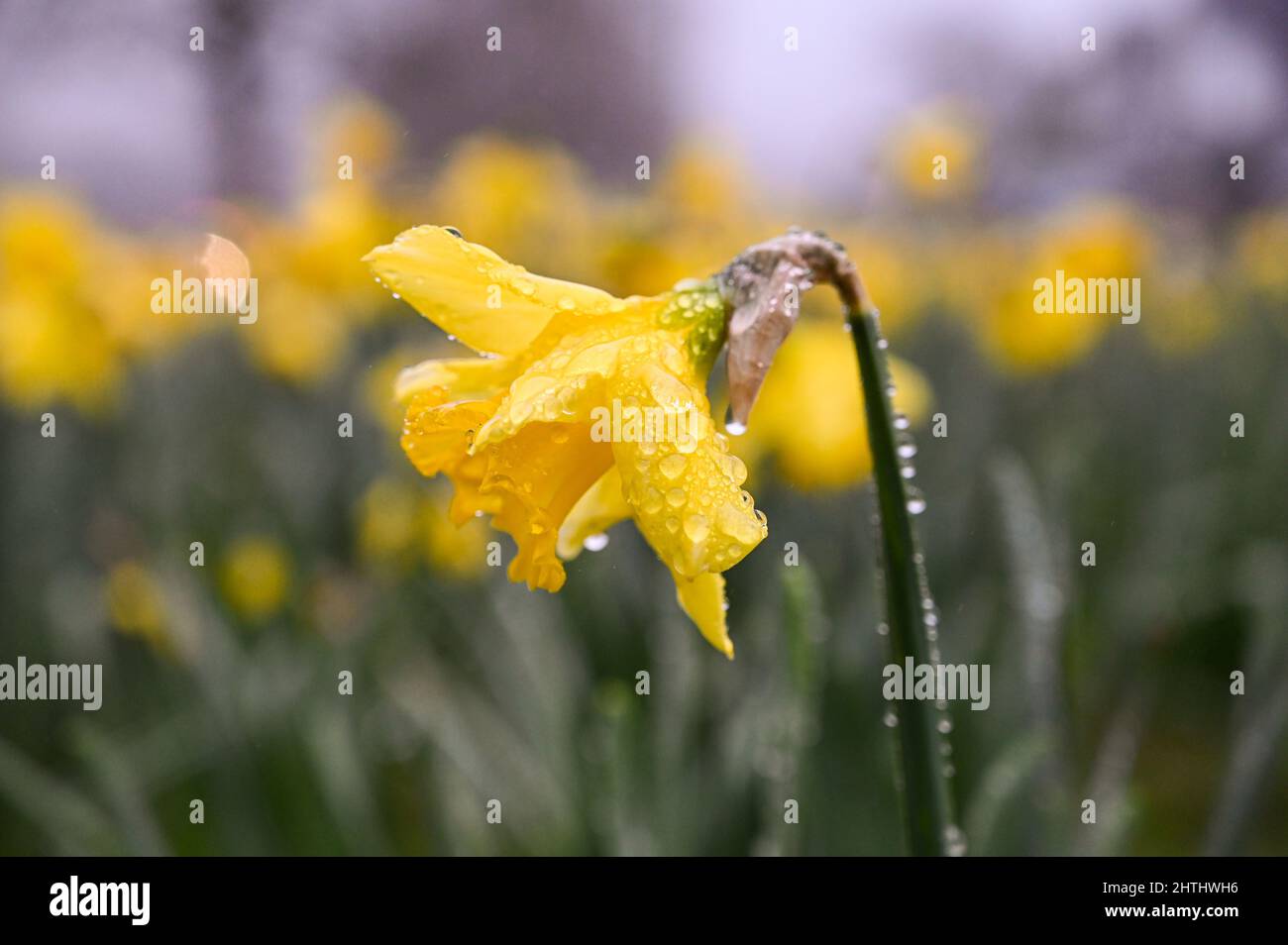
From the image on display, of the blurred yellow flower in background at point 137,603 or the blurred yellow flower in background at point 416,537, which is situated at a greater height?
the blurred yellow flower in background at point 416,537

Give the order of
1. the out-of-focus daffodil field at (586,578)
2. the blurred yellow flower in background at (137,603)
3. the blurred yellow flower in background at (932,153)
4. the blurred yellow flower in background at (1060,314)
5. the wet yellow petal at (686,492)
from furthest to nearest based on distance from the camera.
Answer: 1. the blurred yellow flower in background at (932,153)
2. the blurred yellow flower in background at (1060,314)
3. the blurred yellow flower in background at (137,603)
4. the out-of-focus daffodil field at (586,578)
5. the wet yellow petal at (686,492)

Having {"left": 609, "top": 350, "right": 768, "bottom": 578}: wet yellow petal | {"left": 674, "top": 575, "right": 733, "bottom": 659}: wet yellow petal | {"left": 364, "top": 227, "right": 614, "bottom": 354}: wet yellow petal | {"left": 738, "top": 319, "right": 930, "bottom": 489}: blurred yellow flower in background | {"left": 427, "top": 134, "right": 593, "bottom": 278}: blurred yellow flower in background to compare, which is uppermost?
{"left": 427, "top": 134, "right": 593, "bottom": 278}: blurred yellow flower in background

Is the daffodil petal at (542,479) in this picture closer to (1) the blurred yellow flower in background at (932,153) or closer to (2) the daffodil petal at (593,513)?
(2) the daffodil petal at (593,513)

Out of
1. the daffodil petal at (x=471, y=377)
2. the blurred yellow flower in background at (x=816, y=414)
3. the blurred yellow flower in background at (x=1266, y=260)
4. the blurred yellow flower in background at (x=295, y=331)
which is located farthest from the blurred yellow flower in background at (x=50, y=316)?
the blurred yellow flower in background at (x=1266, y=260)

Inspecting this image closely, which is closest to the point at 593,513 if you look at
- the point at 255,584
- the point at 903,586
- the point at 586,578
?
the point at 903,586

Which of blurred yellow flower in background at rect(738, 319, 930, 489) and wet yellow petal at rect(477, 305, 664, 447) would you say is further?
blurred yellow flower in background at rect(738, 319, 930, 489)

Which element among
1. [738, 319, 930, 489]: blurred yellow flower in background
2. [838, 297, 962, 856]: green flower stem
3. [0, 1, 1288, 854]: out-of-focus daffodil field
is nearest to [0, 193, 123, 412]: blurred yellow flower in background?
[0, 1, 1288, 854]: out-of-focus daffodil field

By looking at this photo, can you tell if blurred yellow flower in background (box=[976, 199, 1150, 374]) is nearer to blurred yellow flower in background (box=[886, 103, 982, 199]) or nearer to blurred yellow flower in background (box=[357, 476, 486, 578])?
blurred yellow flower in background (box=[886, 103, 982, 199])
